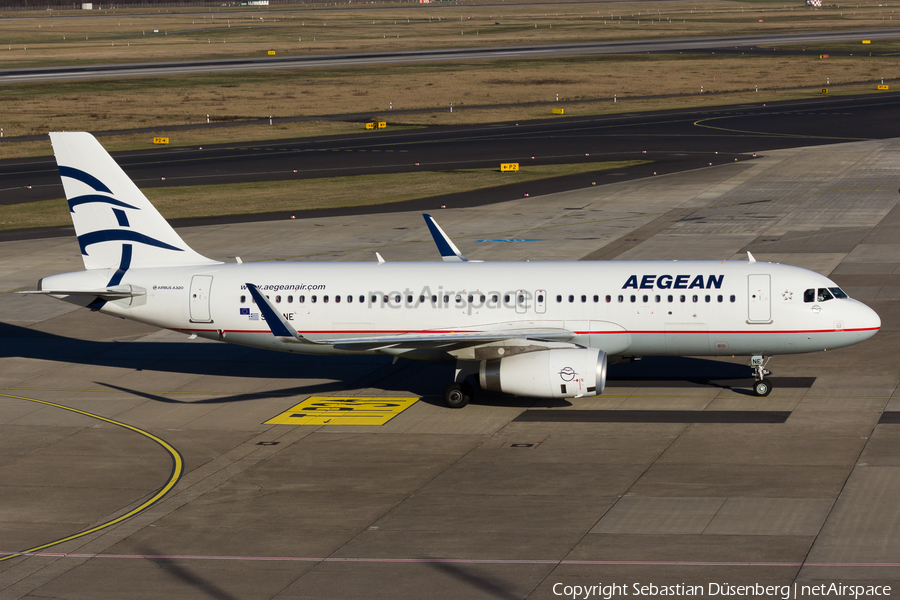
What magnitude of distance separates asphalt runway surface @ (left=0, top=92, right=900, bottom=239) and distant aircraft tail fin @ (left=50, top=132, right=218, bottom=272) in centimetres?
3388

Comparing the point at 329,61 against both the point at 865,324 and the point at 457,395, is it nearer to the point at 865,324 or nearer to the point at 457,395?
the point at 457,395

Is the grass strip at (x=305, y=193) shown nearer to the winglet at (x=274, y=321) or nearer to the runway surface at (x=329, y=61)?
the winglet at (x=274, y=321)

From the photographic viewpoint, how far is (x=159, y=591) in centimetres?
2445

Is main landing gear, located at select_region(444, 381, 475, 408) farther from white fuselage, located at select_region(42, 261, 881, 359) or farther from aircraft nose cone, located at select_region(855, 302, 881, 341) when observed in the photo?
aircraft nose cone, located at select_region(855, 302, 881, 341)

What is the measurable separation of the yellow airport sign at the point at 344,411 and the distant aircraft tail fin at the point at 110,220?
738 centimetres

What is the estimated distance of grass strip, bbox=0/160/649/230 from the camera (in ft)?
258

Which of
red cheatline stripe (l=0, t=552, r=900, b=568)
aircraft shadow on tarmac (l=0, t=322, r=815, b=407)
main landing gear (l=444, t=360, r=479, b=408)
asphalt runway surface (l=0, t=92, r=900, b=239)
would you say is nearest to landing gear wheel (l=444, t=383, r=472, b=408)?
main landing gear (l=444, t=360, r=479, b=408)

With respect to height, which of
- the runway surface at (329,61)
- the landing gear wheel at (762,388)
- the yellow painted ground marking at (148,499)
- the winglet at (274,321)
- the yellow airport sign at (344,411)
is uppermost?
the runway surface at (329,61)

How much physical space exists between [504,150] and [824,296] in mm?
65063

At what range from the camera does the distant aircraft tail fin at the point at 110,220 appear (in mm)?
41156

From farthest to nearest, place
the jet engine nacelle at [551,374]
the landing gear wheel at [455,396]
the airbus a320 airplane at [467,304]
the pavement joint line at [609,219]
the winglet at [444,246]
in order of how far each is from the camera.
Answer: the pavement joint line at [609,219]
the winglet at [444,246]
the landing gear wheel at [455,396]
the airbus a320 airplane at [467,304]
the jet engine nacelle at [551,374]

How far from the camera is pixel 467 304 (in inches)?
1533

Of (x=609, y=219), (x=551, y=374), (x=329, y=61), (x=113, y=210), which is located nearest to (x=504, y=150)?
(x=609, y=219)

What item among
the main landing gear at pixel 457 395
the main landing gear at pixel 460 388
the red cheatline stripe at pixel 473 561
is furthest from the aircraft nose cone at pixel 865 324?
the red cheatline stripe at pixel 473 561
